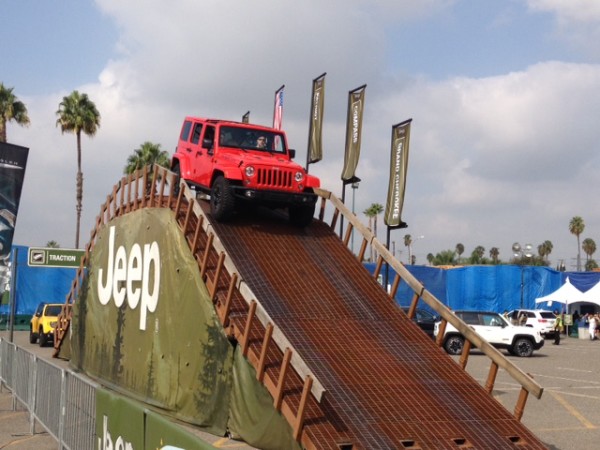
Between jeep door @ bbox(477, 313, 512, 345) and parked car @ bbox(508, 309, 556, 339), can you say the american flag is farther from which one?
parked car @ bbox(508, 309, 556, 339)

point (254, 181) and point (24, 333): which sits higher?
point (254, 181)

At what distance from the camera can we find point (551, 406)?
603 inches

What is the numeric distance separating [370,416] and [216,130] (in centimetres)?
778

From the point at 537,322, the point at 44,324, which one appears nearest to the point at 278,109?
the point at 44,324

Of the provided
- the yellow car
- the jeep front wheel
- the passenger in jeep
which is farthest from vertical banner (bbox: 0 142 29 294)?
the jeep front wheel

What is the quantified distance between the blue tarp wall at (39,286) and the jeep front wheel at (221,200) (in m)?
29.4

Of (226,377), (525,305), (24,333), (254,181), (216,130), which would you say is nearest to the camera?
(226,377)

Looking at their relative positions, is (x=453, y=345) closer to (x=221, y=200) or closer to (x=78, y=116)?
(x=221, y=200)

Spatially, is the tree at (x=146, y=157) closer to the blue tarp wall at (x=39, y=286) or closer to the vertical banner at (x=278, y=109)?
the blue tarp wall at (x=39, y=286)

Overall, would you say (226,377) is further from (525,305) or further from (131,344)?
(525,305)

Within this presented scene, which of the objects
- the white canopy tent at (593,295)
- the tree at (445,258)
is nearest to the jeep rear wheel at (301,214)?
the white canopy tent at (593,295)

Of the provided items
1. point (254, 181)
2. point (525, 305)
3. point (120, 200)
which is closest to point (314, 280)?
point (254, 181)

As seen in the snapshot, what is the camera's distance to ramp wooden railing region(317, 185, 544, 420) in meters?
9.57

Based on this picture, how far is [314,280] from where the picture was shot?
12.8m
